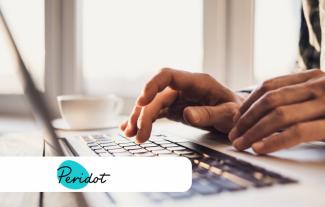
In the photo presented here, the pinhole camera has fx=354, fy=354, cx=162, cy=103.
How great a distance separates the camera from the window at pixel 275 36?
0.66m

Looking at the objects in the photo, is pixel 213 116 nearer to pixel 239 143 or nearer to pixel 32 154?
pixel 239 143

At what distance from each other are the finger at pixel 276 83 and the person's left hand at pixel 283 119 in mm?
14

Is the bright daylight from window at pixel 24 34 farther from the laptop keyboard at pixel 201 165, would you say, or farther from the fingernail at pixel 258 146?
the fingernail at pixel 258 146

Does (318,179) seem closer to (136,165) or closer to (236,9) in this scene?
(136,165)

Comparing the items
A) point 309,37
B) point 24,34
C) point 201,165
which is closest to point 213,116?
point 201,165

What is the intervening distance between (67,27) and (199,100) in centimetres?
29

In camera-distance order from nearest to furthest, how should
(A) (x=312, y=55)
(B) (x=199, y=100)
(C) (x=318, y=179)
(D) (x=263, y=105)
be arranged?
(C) (x=318, y=179), (D) (x=263, y=105), (B) (x=199, y=100), (A) (x=312, y=55)

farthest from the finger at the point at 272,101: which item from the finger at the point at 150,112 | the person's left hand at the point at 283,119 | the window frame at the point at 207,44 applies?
the window frame at the point at 207,44

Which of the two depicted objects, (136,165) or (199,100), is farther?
(199,100)

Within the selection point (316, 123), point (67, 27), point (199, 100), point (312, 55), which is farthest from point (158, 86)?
point (312, 55)

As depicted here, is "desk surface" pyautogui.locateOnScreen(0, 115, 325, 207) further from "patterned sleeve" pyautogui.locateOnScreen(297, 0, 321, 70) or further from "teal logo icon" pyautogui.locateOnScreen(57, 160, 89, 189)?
"patterned sleeve" pyautogui.locateOnScreen(297, 0, 321, 70)

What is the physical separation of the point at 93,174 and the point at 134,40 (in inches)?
17.3

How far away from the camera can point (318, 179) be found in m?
0.24

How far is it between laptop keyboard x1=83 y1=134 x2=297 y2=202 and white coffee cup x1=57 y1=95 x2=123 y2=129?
0.36ft
